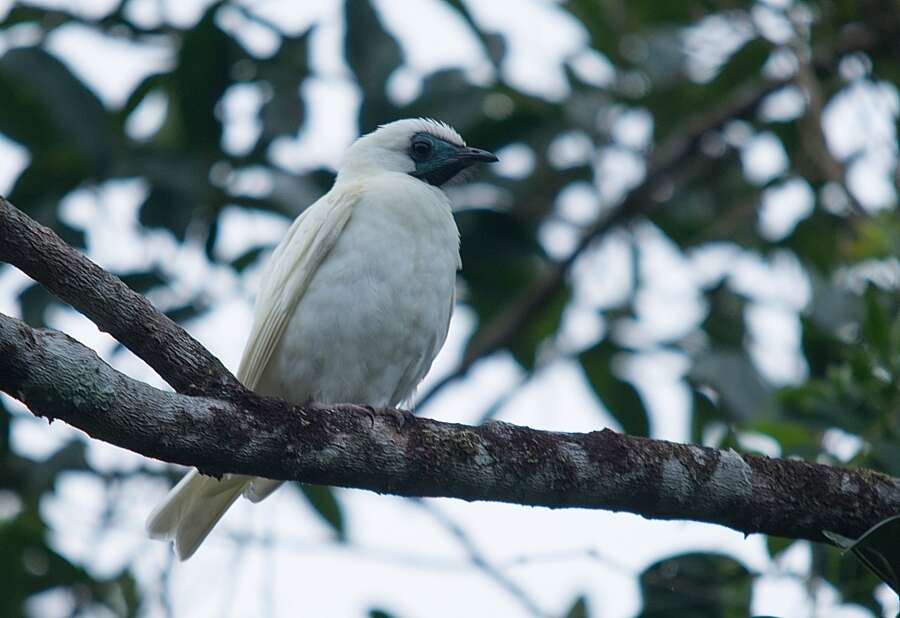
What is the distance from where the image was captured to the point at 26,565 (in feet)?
15.9

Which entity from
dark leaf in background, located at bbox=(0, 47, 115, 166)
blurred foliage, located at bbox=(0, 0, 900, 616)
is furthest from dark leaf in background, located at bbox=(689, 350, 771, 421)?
dark leaf in background, located at bbox=(0, 47, 115, 166)

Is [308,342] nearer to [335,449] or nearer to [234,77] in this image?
[335,449]

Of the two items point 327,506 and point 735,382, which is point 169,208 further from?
point 735,382

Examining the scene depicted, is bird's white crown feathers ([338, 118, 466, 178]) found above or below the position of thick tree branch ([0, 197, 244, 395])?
below

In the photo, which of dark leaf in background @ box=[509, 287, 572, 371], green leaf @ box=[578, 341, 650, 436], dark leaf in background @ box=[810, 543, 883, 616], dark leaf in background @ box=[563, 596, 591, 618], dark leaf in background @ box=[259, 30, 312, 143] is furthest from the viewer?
dark leaf in background @ box=[509, 287, 572, 371]

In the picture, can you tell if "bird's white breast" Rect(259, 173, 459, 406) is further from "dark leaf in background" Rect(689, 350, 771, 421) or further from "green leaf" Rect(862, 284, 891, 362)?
"green leaf" Rect(862, 284, 891, 362)

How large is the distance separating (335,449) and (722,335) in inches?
116

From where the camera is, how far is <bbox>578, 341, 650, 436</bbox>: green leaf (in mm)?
5301

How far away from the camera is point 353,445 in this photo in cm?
296

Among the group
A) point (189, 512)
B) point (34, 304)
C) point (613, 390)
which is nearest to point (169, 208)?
point (34, 304)

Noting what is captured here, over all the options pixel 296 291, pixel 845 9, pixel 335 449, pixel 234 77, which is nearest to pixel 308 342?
pixel 296 291

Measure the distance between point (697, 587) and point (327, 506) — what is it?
1.95m

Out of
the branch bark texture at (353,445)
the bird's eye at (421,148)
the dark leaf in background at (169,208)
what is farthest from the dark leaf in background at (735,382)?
the dark leaf in background at (169,208)

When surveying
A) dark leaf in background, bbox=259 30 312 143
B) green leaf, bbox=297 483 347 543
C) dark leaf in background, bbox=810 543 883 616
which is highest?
dark leaf in background, bbox=259 30 312 143
